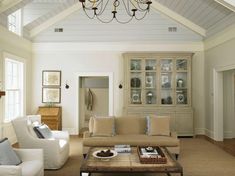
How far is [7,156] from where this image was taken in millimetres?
3645

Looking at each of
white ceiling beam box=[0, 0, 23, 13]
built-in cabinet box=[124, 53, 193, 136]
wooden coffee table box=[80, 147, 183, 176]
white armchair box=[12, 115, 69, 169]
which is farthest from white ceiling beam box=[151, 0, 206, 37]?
wooden coffee table box=[80, 147, 183, 176]

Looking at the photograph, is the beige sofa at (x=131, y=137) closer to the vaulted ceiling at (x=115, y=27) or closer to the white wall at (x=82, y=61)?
the white wall at (x=82, y=61)

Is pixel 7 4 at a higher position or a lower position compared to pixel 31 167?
higher

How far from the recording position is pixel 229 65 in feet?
22.1

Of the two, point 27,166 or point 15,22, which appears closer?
point 27,166

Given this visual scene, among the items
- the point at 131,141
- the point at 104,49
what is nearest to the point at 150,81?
the point at 104,49

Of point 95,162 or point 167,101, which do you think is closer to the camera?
point 95,162

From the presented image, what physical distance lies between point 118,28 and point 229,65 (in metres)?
3.49

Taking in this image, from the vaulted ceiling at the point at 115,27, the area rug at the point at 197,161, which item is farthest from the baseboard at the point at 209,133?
the vaulted ceiling at the point at 115,27

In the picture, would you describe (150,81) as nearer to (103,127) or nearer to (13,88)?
(103,127)

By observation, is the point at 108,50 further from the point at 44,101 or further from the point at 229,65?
the point at 229,65

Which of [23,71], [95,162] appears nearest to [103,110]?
[23,71]

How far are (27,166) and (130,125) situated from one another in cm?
282

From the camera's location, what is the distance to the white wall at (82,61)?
861cm
